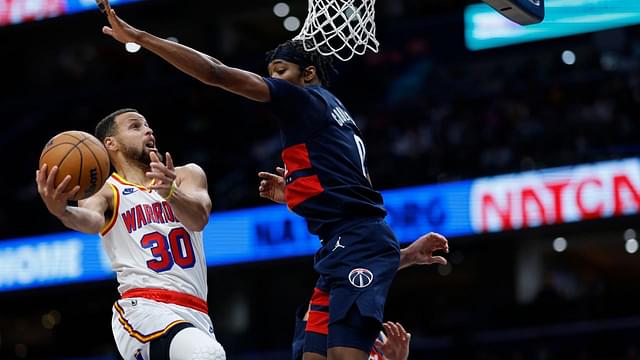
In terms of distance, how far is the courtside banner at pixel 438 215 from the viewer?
1440 cm

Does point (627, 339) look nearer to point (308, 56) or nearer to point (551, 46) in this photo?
point (551, 46)

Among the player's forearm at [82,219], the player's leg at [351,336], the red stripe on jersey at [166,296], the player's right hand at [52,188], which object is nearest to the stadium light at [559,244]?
the red stripe on jersey at [166,296]

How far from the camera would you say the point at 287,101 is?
18.0 ft

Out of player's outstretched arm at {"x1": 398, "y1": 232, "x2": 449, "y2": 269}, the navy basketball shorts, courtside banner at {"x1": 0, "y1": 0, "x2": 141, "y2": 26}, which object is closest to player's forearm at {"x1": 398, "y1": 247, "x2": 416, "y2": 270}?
player's outstretched arm at {"x1": 398, "y1": 232, "x2": 449, "y2": 269}

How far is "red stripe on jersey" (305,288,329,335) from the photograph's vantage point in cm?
570

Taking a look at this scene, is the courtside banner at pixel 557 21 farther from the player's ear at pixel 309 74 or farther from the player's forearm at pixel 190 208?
the player's forearm at pixel 190 208

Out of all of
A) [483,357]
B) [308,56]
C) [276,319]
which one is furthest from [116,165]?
[276,319]

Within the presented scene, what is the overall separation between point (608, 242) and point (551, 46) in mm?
5169

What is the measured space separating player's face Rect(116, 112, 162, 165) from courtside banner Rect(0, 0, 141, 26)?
34.8ft

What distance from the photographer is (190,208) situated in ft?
20.7

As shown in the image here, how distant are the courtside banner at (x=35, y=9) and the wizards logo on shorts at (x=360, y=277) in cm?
1238

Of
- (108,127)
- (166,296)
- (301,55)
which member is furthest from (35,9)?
(301,55)

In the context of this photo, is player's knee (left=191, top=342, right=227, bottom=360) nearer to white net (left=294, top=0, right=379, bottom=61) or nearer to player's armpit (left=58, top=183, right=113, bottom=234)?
player's armpit (left=58, top=183, right=113, bottom=234)

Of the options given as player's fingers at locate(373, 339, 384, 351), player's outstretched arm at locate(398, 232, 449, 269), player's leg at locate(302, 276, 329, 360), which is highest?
player's outstretched arm at locate(398, 232, 449, 269)
